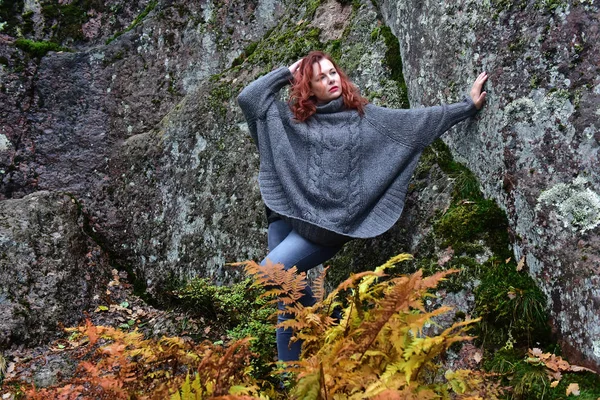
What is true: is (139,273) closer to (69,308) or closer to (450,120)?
(69,308)

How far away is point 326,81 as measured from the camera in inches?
150

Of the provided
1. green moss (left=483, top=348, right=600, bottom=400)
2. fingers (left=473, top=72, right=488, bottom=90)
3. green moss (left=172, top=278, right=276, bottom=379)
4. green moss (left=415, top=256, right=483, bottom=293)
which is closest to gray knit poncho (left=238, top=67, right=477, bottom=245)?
fingers (left=473, top=72, right=488, bottom=90)

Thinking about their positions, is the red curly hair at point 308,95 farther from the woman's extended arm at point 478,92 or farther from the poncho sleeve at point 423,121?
the woman's extended arm at point 478,92

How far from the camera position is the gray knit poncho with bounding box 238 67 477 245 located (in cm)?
364

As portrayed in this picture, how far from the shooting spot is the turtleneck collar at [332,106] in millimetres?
3805

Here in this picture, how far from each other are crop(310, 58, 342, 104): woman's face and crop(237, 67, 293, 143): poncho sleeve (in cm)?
25

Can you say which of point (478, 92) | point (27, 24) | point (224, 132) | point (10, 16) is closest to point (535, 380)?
point (478, 92)

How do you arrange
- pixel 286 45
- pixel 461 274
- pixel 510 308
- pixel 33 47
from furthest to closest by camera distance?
pixel 33 47
pixel 286 45
pixel 461 274
pixel 510 308

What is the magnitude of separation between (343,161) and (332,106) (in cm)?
41

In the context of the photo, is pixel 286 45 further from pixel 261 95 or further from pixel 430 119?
pixel 430 119

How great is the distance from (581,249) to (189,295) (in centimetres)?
343

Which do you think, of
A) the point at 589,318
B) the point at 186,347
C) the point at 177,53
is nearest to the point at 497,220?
the point at 589,318

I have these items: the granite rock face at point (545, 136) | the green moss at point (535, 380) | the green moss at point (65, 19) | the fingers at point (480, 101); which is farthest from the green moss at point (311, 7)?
the green moss at point (535, 380)

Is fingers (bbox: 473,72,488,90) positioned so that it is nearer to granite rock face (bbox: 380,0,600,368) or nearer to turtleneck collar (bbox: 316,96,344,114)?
granite rock face (bbox: 380,0,600,368)
